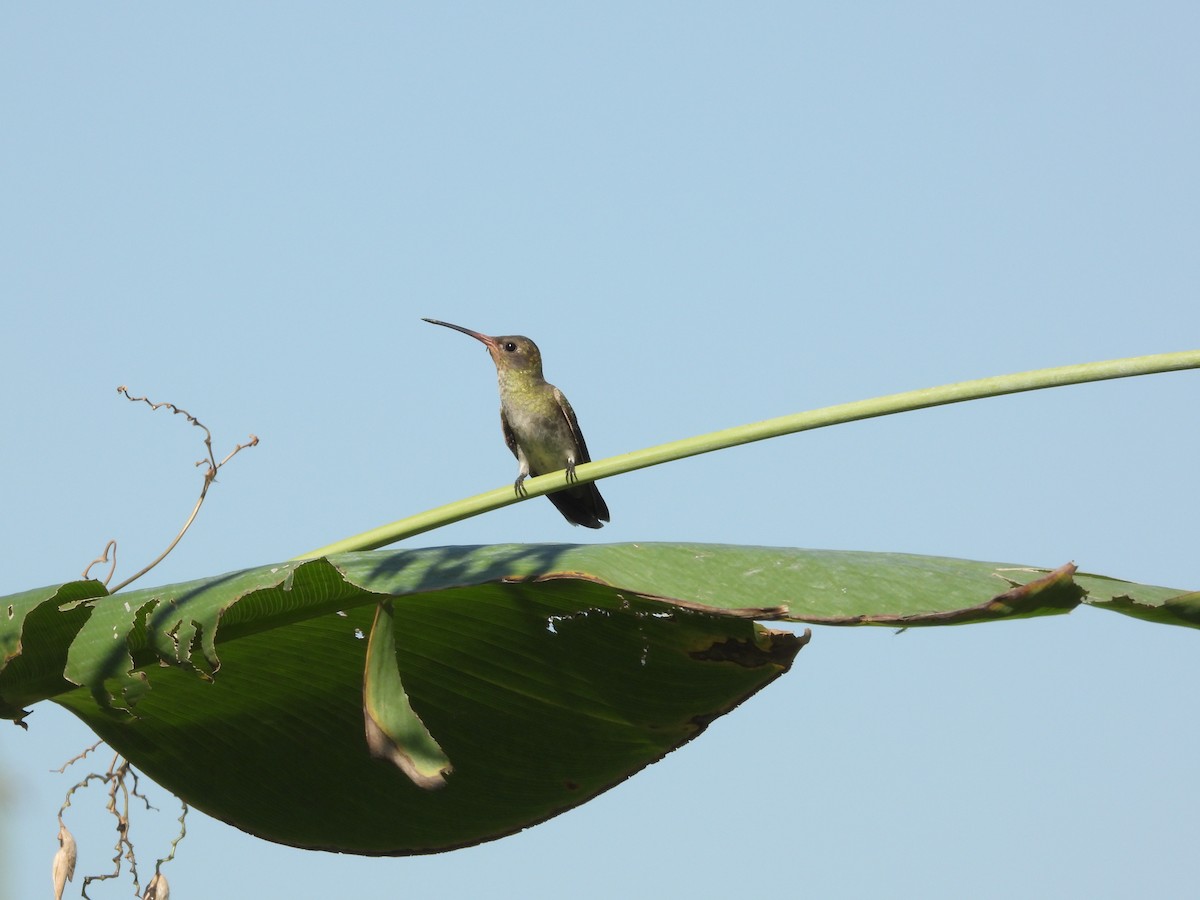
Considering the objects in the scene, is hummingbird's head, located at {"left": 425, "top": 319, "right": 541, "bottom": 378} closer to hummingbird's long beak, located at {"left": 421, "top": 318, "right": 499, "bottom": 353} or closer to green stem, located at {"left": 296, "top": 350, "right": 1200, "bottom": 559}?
hummingbird's long beak, located at {"left": 421, "top": 318, "right": 499, "bottom": 353}

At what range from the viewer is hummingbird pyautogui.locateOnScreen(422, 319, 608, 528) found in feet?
22.1

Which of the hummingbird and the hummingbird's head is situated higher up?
the hummingbird's head

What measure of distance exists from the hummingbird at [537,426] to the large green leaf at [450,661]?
12.6 ft

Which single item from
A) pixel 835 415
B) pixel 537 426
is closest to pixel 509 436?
pixel 537 426

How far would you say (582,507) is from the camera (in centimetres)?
675

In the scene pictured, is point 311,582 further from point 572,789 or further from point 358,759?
point 572,789

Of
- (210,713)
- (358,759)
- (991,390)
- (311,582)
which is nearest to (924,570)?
(991,390)

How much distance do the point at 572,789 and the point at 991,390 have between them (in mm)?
1325

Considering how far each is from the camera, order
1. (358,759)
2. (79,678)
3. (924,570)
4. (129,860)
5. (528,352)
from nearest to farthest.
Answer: (79,678) → (924,570) → (129,860) → (358,759) → (528,352)

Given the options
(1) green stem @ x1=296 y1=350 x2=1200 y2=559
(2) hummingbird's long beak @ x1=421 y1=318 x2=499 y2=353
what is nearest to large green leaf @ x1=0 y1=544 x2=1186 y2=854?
(1) green stem @ x1=296 y1=350 x2=1200 y2=559

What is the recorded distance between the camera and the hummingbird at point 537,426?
6.73 m

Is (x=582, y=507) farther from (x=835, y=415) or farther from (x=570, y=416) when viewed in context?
(x=835, y=415)

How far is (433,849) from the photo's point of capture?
2898 millimetres

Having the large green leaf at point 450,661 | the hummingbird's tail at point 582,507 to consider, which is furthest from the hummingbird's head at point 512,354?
the large green leaf at point 450,661
